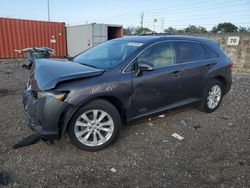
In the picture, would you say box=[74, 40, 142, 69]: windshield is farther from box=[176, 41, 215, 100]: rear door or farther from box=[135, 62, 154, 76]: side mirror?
box=[176, 41, 215, 100]: rear door

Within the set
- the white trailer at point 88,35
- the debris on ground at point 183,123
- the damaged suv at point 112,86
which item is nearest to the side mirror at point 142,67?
the damaged suv at point 112,86

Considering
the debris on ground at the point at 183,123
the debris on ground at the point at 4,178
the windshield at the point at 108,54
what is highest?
the windshield at the point at 108,54

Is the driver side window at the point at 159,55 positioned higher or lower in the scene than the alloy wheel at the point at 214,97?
higher

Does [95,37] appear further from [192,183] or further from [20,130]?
[192,183]

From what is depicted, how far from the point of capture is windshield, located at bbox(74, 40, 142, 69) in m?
3.49

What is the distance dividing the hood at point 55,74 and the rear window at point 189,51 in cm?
163

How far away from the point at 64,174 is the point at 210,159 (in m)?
1.96

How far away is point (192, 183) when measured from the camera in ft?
8.54

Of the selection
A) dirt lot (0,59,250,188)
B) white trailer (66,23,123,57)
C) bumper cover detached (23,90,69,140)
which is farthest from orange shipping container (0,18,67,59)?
bumper cover detached (23,90,69,140)

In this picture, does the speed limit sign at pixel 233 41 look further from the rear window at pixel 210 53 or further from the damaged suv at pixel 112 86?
the damaged suv at pixel 112 86

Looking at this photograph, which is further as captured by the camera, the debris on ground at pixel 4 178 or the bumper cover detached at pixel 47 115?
the bumper cover detached at pixel 47 115

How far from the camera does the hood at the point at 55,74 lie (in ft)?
9.41

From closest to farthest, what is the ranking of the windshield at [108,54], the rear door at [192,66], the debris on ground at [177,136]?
the windshield at [108,54]
the debris on ground at [177,136]
the rear door at [192,66]

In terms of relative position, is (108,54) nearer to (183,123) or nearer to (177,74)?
(177,74)
